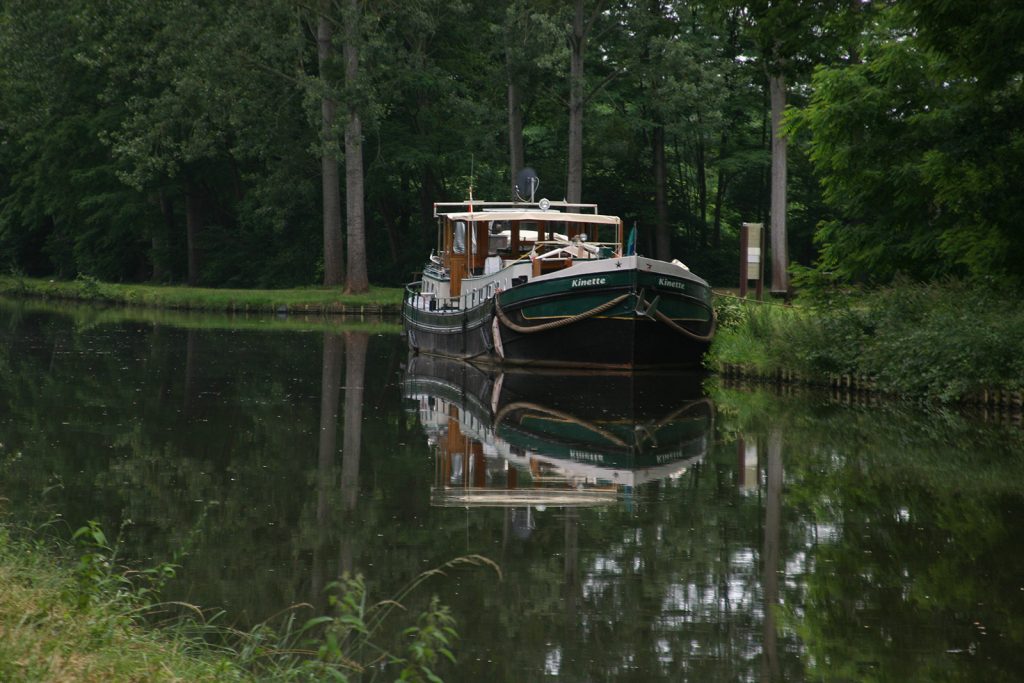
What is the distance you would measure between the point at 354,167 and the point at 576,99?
6.93m

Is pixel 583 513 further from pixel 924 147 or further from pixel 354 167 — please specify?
pixel 354 167

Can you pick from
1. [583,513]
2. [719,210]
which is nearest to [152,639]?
[583,513]

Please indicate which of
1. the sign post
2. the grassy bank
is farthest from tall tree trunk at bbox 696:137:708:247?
the sign post

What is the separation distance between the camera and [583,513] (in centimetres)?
1127

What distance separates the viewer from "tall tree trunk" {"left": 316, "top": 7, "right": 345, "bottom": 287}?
42812mm

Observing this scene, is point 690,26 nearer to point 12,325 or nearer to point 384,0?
point 384,0

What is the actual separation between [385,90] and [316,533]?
3580 centimetres

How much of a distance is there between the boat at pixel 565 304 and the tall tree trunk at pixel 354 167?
13.5 metres

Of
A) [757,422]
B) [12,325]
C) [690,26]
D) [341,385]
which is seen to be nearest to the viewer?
[757,422]

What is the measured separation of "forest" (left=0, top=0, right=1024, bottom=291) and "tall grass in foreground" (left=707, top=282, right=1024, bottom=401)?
6.47ft

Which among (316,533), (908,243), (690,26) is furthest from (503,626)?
(690,26)

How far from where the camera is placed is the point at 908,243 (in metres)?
22.7

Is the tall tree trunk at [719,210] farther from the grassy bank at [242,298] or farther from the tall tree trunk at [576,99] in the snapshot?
the grassy bank at [242,298]

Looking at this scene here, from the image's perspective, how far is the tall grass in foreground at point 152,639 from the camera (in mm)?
5578
